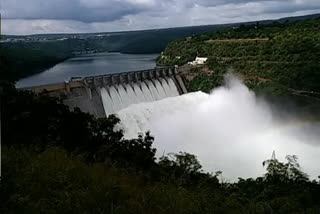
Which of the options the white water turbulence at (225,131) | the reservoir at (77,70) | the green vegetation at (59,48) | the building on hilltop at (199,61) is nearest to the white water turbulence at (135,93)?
the white water turbulence at (225,131)

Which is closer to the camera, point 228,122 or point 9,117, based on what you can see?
point 9,117

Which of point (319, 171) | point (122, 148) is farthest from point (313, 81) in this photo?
point (122, 148)

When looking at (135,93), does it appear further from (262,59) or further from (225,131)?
(262,59)

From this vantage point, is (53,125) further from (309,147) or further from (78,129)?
(309,147)

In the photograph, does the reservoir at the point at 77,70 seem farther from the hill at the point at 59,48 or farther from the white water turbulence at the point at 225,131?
the white water turbulence at the point at 225,131

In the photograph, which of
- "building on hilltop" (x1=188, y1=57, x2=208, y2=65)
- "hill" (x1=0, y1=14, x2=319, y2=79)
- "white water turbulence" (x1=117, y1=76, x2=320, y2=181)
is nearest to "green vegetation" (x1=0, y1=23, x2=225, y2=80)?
"hill" (x1=0, y1=14, x2=319, y2=79)

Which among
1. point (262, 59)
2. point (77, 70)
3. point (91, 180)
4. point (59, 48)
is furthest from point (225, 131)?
point (59, 48)
